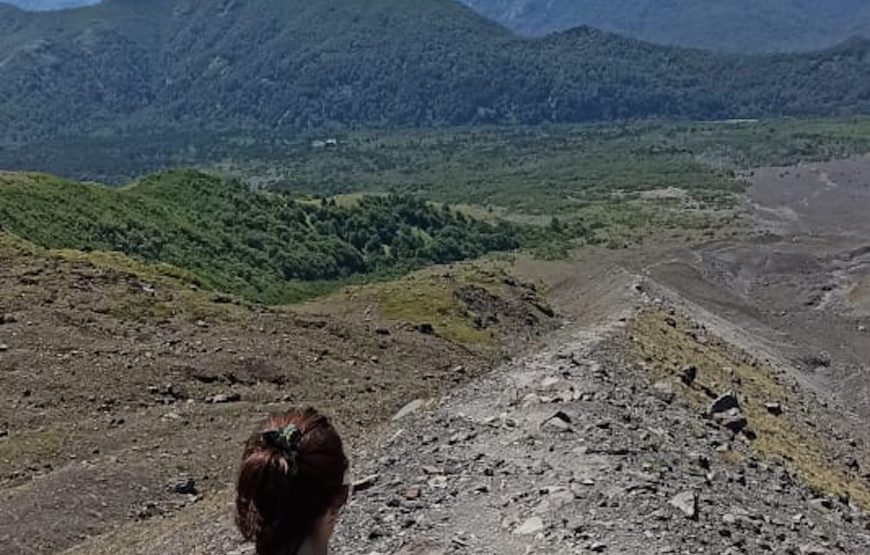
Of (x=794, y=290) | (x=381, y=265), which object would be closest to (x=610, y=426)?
(x=794, y=290)

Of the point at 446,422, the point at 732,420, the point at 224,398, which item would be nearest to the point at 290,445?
the point at 446,422

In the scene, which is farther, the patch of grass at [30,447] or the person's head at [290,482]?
the patch of grass at [30,447]

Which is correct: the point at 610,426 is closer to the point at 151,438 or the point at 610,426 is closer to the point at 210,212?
the point at 151,438

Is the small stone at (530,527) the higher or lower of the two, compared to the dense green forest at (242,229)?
higher

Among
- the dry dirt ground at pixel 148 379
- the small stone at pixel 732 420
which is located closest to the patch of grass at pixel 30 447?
the dry dirt ground at pixel 148 379

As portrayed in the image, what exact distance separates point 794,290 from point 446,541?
5432 centimetres

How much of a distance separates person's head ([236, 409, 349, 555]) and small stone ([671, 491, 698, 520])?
11217 millimetres

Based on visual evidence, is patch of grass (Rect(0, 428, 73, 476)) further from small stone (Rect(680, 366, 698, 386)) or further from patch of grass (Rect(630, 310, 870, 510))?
small stone (Rect(680, 366, 698, 386))

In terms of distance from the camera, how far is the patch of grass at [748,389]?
24.9 metres

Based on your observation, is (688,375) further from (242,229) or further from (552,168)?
(552,168)

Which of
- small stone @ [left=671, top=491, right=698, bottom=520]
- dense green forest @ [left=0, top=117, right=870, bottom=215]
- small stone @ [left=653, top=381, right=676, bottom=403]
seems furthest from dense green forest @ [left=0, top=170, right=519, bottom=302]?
dense green forest @ [left=0, top=117, right=870, bottom=215]

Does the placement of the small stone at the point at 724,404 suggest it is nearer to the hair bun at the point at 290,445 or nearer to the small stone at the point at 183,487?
the small stone at the point at 183,487

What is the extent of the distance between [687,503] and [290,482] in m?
11.8

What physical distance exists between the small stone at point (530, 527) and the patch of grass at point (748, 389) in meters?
7.47
